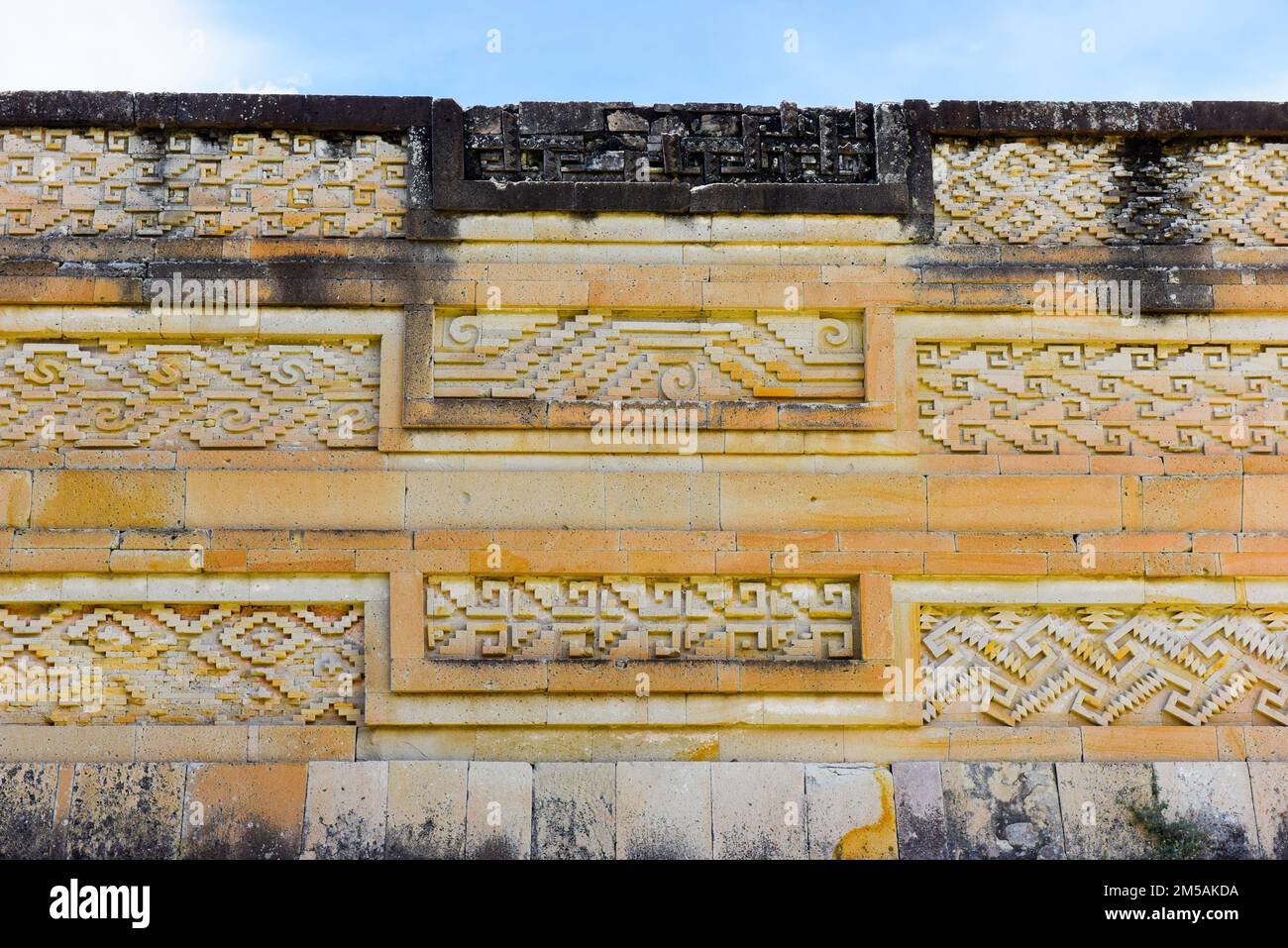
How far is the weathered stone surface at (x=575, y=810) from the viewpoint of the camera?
5.86 metres

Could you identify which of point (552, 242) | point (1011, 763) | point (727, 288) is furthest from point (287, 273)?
point (1011, 763)

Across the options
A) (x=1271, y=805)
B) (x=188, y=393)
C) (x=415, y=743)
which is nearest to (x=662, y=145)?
(x=188, y=393)

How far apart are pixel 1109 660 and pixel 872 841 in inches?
53.4

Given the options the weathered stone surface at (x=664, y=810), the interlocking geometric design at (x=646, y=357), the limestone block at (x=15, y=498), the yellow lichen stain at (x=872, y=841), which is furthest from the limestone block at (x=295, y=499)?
the yellow lichen stain at (x=872, y=841)

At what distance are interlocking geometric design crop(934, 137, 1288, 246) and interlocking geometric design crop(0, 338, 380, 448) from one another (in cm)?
291

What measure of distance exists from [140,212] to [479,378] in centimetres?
182

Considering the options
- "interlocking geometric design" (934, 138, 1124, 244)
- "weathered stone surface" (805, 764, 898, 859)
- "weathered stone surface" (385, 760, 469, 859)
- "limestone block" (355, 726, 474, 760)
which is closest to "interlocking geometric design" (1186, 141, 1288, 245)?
"interlocking geometric design" (934, 138, 1124, 244)

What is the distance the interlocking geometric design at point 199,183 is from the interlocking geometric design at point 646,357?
74cm

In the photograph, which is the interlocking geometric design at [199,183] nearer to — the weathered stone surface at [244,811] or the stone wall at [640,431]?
the stone wall at [640,431]

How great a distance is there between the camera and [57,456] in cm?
630

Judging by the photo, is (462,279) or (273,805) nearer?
(273,805)

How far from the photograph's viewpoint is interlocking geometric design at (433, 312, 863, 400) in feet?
21.0

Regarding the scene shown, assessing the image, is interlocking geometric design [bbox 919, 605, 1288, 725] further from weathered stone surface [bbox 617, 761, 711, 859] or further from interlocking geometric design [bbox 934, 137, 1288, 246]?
interlocking geometric design [bbox 934, 137, 1288, 246]
